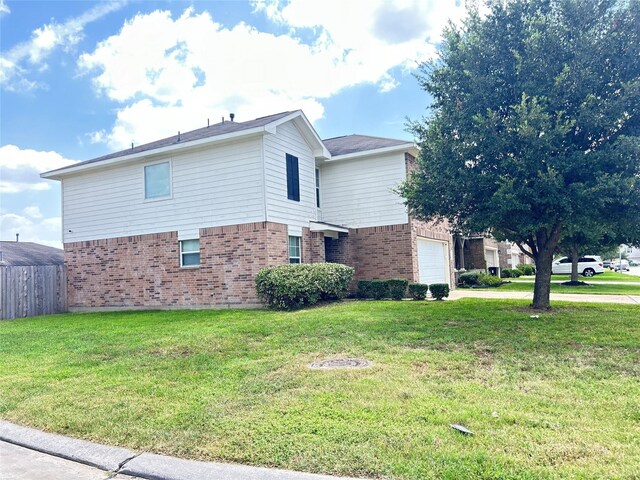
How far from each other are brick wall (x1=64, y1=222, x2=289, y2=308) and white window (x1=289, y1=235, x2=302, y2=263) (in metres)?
0.64

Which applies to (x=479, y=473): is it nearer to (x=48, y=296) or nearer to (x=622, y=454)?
(x=622, y=454)

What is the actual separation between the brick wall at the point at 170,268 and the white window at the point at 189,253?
6.8 inches

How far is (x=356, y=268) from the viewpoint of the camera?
17.4 m

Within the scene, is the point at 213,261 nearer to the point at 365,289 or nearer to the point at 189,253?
the point at 189,253

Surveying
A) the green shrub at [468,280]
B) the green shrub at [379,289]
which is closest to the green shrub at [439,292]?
the green shrub at [379,289]

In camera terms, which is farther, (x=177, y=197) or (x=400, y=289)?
(x=177, y=197)

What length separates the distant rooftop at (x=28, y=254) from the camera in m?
22.8

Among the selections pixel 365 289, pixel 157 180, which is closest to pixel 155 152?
pixel 157 180

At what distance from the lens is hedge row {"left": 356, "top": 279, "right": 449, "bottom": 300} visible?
14250 millimetres

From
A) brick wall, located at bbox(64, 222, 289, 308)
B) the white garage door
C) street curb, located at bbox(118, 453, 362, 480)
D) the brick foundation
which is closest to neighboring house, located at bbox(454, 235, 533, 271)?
the white garage door

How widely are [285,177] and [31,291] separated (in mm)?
10372

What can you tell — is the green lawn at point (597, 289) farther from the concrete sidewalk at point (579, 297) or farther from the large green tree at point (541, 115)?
the large green tree at point (541, 115)

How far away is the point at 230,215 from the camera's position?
14.1 metres

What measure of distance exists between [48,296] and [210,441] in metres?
15.8
